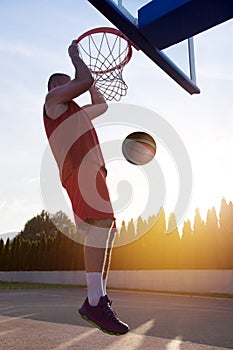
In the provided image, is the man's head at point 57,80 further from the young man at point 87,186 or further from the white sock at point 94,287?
the white sock at point 94,287

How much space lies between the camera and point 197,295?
55.8 ft

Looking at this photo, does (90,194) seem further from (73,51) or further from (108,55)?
(108,55)

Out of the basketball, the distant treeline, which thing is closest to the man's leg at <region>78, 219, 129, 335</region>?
the basketball

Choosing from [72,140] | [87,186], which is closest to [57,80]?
[72,140]

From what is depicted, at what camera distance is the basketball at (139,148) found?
326cm

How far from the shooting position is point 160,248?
72.1 feet

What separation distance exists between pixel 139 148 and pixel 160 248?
19.4 metres

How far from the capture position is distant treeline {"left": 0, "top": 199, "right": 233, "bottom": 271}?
771 inches

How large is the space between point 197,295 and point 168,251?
461 cm

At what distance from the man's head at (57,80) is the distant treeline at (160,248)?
1609cm

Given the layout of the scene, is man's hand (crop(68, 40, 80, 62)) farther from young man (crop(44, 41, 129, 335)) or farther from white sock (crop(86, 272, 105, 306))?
white sock (crop(86, 272, 105, 306))

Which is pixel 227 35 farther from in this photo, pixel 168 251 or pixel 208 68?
pixel 168 251

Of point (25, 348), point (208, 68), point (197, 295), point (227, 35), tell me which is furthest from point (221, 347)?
point (197, 295)

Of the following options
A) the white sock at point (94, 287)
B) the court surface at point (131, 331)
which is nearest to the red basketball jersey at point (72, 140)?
the white sock at point (94, 287)
